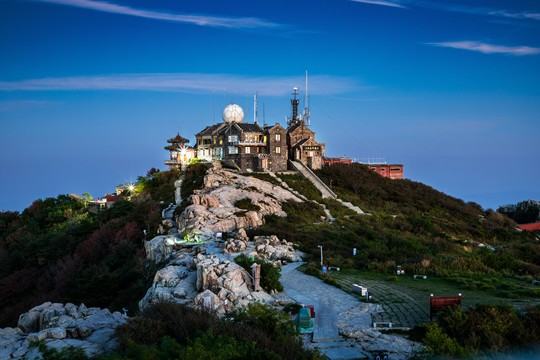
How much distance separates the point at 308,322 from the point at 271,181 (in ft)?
123

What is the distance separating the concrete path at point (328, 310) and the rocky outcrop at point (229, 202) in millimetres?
10669

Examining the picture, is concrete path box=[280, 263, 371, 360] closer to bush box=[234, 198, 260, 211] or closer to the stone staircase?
bush box=[234, 198, 260, 211]

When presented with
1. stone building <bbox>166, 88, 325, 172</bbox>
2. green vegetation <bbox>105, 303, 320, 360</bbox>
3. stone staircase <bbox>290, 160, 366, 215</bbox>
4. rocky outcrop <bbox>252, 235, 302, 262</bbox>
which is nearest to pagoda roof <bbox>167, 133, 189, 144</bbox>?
stone building <bbox>166, 88, 325, 172</bbox>

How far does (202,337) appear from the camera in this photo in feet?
44.2

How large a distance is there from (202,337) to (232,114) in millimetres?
53104

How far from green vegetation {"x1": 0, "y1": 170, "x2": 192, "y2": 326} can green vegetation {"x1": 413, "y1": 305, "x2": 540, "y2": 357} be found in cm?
1511

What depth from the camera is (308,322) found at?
17.2m

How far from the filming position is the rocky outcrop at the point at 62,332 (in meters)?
14.3

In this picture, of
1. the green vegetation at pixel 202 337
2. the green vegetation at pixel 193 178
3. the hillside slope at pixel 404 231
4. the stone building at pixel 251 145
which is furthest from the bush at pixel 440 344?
the stone building at pixel 251 145

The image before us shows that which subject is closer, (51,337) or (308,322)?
(51,337)

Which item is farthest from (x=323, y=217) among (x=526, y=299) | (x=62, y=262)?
(x=526, y=299)

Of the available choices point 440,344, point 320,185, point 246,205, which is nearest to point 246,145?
point 320,185

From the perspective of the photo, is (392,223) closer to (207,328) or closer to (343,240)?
(343,240)

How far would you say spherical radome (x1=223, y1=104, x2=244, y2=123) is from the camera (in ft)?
213
